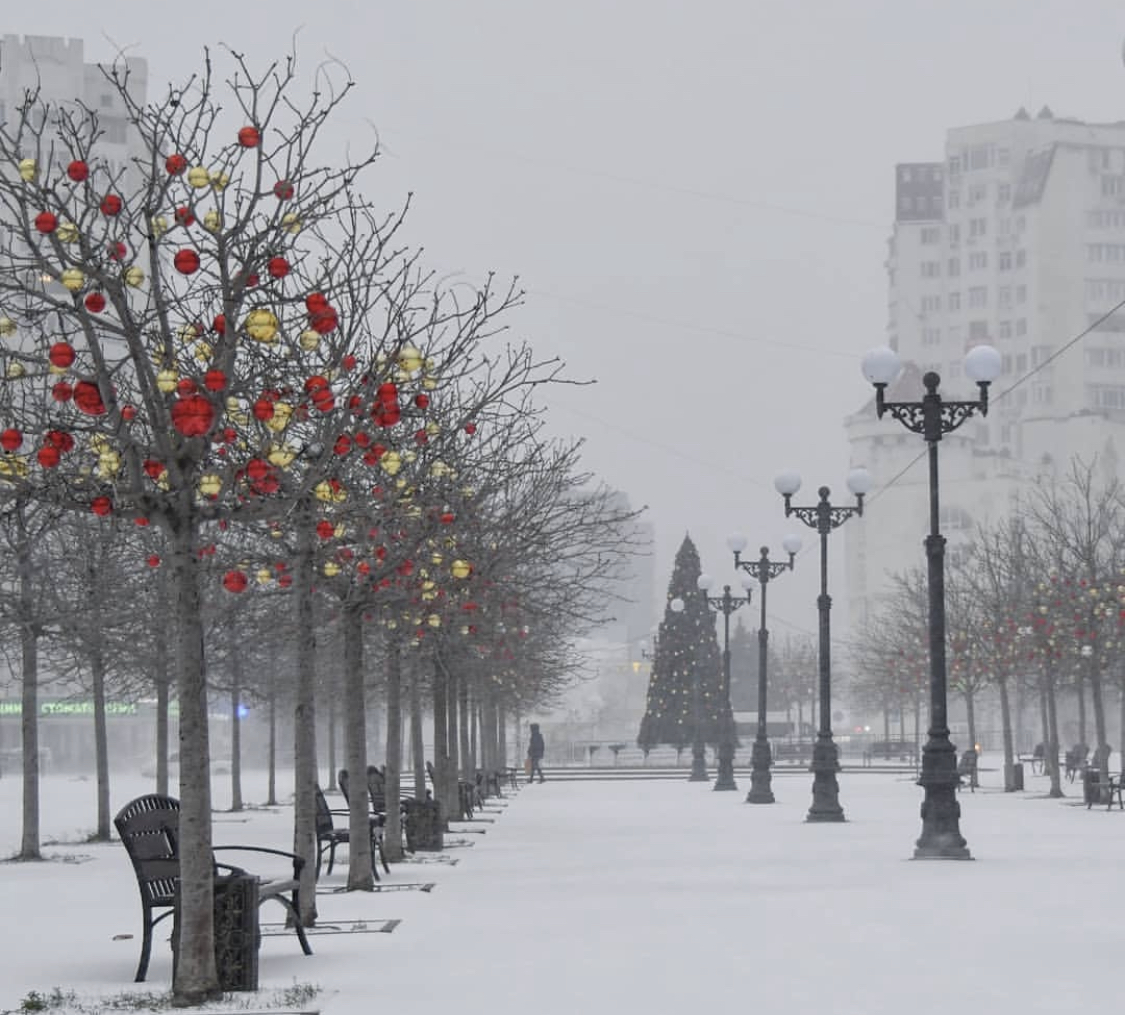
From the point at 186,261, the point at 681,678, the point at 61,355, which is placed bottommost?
the point at 681,678

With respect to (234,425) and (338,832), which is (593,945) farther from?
(338,832)

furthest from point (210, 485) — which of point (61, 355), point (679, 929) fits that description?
point (679, 929)

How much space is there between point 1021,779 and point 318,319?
45852 millimetres

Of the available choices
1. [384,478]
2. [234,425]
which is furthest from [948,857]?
[234,425]

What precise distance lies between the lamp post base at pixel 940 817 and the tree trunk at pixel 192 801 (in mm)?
14299

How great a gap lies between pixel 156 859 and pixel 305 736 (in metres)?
4.41

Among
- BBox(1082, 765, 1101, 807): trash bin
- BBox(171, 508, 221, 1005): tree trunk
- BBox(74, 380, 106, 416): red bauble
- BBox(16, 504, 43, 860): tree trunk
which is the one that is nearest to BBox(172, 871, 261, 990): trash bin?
BBox(171, 508, 221, 1005): tree trunk

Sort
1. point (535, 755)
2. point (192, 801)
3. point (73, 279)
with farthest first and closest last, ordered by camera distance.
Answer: point (535, 755), point (192, 801), point (73, 279)

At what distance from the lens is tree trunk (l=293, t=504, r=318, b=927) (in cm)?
1800

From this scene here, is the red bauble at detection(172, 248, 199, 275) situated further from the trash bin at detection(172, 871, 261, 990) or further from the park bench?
the park bench

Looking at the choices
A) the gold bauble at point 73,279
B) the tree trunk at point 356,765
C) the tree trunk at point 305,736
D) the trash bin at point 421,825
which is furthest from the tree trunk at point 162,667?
the gold bauble at point 73,279

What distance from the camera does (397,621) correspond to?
2358cm

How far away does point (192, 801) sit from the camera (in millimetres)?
12969

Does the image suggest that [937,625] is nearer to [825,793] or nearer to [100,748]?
[825,793]
